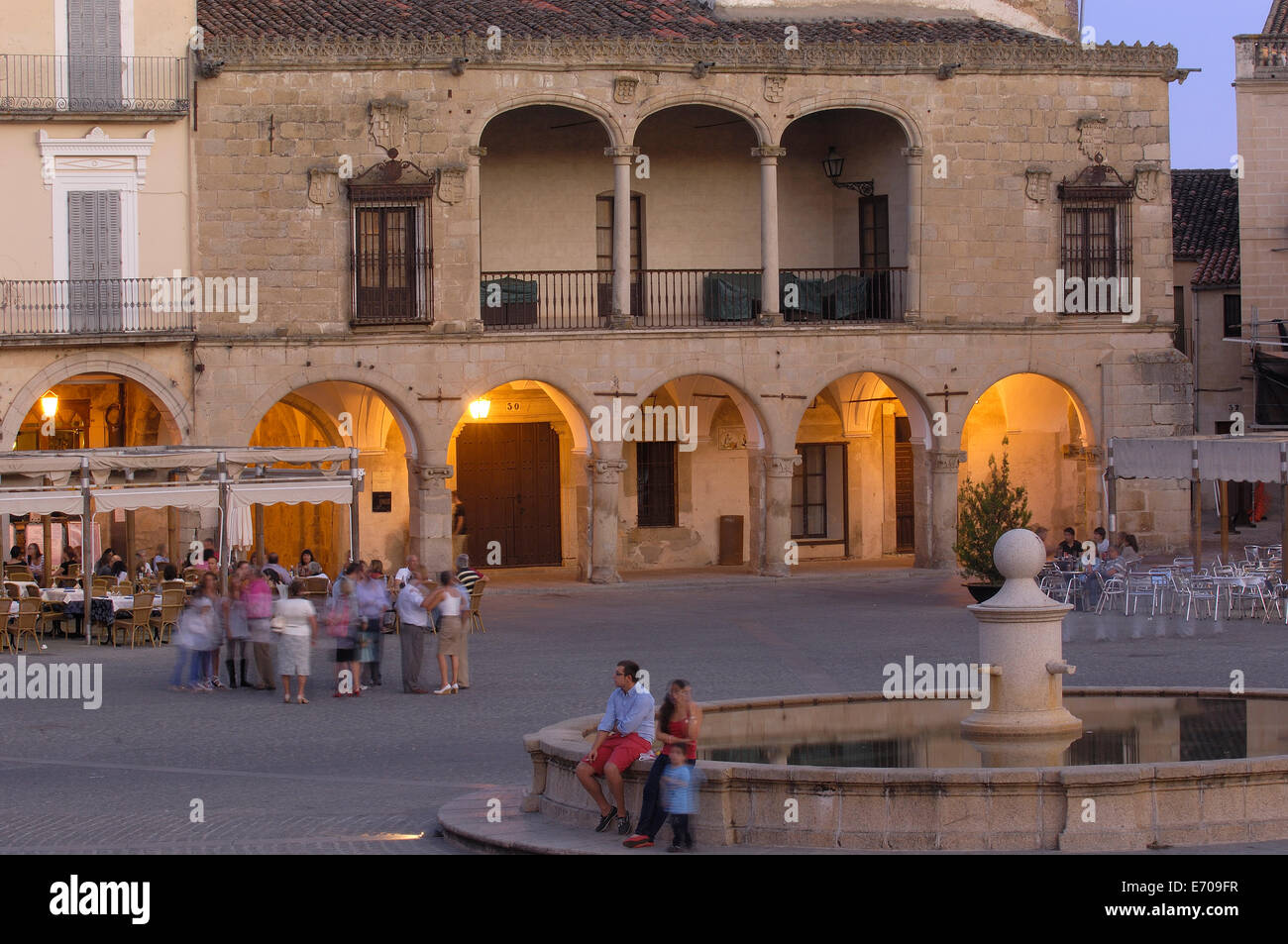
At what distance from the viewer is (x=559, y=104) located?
2952cm

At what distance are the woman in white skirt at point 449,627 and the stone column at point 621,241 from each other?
11.5m

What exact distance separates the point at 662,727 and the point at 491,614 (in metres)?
15.5

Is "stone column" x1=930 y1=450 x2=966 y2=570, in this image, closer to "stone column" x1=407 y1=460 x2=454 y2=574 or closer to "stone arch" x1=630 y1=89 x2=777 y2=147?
"stone arch" x1=630 y1=89 x2=777 y2=147

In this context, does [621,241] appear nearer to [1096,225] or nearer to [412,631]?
[1096,225]

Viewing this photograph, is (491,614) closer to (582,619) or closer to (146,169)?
(582,619)

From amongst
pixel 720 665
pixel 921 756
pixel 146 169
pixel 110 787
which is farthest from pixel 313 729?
pixel 146 169

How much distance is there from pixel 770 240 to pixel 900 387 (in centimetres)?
322

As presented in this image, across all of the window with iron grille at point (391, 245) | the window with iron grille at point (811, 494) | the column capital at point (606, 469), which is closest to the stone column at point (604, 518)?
the column capital at point (606, 469)

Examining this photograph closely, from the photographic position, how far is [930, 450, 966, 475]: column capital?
3088cm

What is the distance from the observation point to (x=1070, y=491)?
32875 mm

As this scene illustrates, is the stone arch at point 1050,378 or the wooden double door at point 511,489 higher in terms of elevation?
the stone arch at point 1050,378

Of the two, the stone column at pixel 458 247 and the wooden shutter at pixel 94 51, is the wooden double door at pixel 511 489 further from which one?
the wooden shutter at pixel 94 51

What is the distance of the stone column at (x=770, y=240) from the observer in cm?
3039

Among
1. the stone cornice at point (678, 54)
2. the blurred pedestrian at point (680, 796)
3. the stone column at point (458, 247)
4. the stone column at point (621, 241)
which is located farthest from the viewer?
the stone column at point (621, 241)
